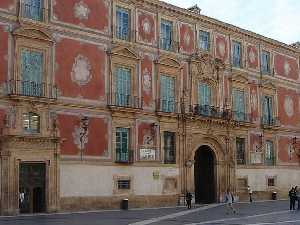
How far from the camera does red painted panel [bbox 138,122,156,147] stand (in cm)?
3657

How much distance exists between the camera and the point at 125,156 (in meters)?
35.5

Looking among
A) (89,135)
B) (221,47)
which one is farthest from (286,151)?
(89,135)

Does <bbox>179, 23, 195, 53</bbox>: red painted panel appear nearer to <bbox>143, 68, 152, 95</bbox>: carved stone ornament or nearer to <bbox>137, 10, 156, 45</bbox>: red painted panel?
<bbox>137, 10, 156, 45</bbox>: red painted panel

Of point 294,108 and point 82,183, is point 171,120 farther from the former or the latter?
point 294,108

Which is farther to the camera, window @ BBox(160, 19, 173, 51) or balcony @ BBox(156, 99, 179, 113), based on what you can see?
window @ BBox(160, 19, 173, 51)

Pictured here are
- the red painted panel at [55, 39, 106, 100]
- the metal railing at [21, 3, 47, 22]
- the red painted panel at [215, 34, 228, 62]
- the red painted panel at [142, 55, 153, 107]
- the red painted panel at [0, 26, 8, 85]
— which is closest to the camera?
the red painted panel at [0, 26, 8, 85]

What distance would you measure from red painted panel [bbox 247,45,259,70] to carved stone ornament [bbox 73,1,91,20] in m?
17.2

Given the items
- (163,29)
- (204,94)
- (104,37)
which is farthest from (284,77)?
(104,37)

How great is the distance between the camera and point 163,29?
130ft

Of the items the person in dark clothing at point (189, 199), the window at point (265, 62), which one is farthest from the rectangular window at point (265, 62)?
the person in dark clothing at point (189, 199)

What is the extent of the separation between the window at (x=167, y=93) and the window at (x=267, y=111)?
11.2 metres

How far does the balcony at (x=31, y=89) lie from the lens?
98.6 feet

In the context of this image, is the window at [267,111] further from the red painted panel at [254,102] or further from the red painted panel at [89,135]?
the red painted panel at [89,135]

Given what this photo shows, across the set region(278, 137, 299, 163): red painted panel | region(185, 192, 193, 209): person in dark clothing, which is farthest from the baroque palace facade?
A: region(185, 192, 193, 209): person in dark clothing
